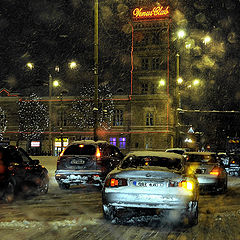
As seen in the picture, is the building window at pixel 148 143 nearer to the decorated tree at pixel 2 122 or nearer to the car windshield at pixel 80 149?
the decorated tree at pixel 2 122

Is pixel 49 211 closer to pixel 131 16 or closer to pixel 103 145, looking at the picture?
pixel 103 145

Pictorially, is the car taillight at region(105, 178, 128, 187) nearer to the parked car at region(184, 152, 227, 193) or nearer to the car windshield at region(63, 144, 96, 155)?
the car windshield at region(63, 144, 96, 155)

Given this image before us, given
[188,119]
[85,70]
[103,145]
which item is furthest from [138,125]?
[103,145]

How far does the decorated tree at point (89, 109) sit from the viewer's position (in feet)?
187

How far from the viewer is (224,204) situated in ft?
37.0

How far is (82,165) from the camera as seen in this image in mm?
13828

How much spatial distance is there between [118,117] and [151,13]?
16.4 metres

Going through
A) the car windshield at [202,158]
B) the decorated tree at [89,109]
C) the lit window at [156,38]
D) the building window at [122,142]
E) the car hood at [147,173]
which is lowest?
the building window at [122,142]

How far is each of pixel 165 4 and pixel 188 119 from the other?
29.5 m

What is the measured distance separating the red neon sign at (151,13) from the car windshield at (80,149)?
1920 inches

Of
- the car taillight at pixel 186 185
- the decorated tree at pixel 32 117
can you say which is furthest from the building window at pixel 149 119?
the car taillight at pixel 186 185

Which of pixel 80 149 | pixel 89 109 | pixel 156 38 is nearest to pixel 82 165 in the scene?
pixel 80 149

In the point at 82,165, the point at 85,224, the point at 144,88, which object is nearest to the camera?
the point at 85,224

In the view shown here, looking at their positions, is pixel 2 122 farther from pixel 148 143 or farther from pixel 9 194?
pixel 9 194
